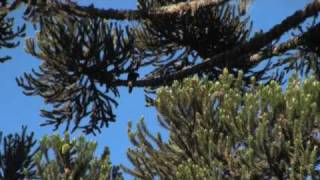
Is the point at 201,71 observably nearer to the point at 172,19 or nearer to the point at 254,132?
the point at 172,19

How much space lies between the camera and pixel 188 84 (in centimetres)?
656

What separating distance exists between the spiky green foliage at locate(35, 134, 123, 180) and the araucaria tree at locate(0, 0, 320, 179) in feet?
0.04

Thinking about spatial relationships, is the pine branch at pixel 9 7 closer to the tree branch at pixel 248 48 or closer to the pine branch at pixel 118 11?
the pine branch at pixel 118 11

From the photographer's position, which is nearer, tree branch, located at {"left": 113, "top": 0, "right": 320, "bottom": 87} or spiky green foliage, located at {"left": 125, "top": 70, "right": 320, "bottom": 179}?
spiky green foliage, located at {"left": 125, "top": 70, "right": 320, "bottom": 179}

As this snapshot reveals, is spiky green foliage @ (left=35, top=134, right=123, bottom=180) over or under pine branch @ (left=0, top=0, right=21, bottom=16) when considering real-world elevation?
under

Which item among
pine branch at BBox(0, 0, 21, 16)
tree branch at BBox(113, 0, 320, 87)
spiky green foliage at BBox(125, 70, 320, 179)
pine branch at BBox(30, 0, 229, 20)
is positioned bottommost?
spiky green foliage at BBox(125, 70, 320, 179)

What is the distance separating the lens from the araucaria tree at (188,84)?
5.89 metres

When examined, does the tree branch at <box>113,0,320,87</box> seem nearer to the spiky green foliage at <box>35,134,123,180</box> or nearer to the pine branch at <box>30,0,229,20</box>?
the pine branch at <box>30,0,229,20</box>

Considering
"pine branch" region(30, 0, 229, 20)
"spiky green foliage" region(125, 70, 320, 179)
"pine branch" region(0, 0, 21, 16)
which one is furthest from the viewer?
"pine branch" region(0, 0, 21, 16)

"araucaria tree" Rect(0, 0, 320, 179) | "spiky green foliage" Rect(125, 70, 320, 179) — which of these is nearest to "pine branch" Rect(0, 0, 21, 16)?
"araucaria tree" Rect(0, 0, 320, 179)

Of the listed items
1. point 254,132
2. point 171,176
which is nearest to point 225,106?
point 254,132

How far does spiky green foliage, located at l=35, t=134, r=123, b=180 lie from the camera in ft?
20.7

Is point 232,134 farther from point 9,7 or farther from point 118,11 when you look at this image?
point 9,7

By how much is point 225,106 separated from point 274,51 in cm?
223
